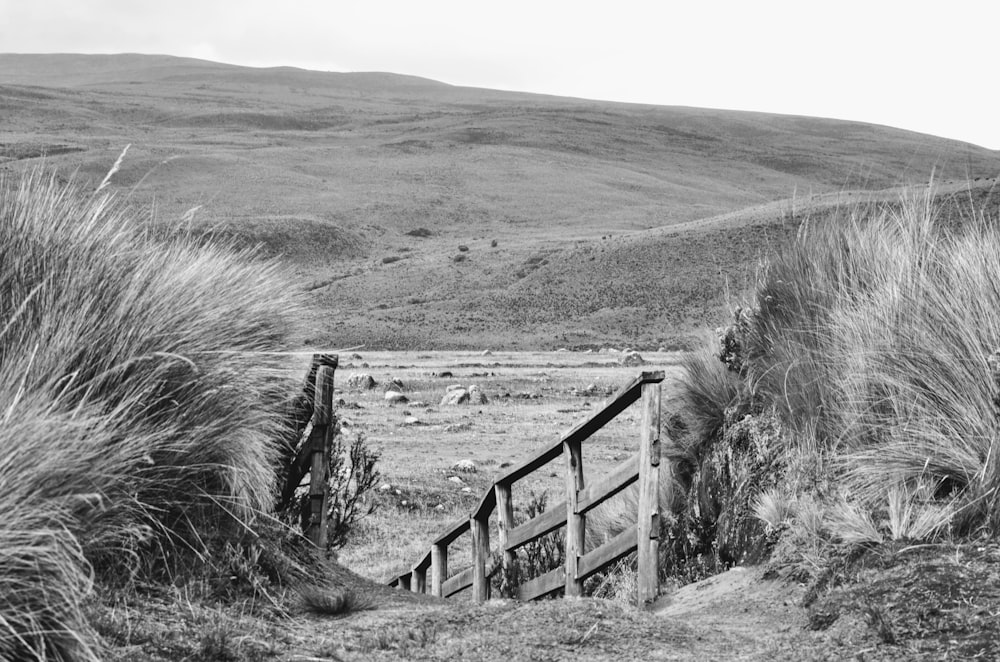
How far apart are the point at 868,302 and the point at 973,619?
223 centimetres

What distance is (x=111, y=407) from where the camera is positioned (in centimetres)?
403

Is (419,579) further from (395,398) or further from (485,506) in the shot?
(395,398)

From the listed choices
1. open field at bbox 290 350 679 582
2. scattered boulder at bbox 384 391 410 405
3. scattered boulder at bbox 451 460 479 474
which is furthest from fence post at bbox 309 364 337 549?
scattered boulder at bbox 384 391 410 405

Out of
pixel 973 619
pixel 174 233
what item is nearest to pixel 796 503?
pixel 973 619

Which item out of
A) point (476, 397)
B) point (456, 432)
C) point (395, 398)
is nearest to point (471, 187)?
point (476, 397)

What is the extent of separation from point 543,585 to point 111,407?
133 inches

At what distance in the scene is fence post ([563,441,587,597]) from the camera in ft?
20.2

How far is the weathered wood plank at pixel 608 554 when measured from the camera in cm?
598

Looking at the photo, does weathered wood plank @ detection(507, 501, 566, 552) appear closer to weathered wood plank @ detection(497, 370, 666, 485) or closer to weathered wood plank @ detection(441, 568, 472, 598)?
weathered wood plank @ detection(497, 370, 666, 485)

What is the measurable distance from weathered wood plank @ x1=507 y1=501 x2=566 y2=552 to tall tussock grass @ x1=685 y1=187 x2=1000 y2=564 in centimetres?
119

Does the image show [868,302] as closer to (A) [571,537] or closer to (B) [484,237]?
(A) [571,537]

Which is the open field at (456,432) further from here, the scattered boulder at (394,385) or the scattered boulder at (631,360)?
the scattered boulder at (631,360)

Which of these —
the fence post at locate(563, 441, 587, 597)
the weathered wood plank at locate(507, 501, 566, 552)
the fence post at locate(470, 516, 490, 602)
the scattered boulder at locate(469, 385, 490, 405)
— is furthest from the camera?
the scattered boulder at locate(469, 385, 490, 405)

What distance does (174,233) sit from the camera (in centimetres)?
570
